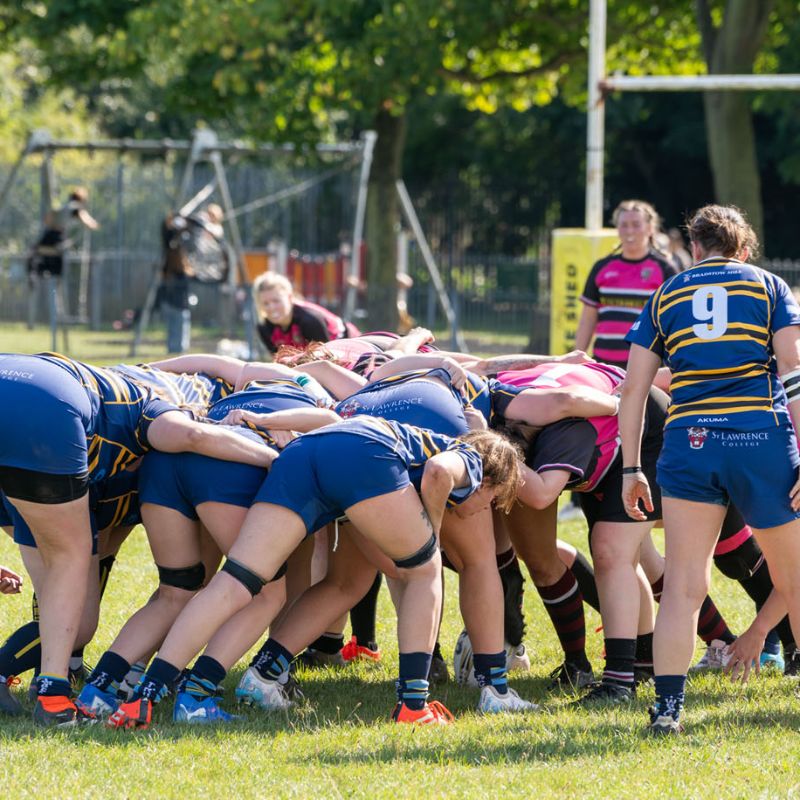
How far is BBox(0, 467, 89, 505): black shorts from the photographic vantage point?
4.44 meters

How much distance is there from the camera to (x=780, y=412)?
14.7ft

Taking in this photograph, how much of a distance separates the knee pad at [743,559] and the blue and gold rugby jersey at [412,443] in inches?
60.9

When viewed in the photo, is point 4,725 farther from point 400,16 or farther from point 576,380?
point 400,16

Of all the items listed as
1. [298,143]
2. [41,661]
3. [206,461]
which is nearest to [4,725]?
[41,661]

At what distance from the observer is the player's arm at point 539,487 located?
4.85 m

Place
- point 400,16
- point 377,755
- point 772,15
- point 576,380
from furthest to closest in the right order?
point 772,15, point 400,16, point 576,380, point 377,755

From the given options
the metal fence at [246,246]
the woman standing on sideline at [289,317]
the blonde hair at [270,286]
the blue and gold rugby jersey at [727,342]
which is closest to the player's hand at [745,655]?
the blue and gold rugby jersey at [727,342]

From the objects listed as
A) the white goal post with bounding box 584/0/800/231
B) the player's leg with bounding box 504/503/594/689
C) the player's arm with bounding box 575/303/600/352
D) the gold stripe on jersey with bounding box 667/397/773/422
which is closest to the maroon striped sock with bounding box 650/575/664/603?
the player's leg with bounding box 504/503/594/689

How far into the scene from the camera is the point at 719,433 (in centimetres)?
441

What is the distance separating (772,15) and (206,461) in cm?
1519

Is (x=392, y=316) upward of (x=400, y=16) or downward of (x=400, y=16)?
downward

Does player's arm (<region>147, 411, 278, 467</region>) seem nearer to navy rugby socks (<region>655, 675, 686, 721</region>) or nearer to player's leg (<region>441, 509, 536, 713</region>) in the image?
player's leg (<region>441, 509, 536, 713</region>)

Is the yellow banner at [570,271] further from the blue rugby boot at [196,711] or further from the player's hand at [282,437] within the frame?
the blue rugby boot at [196,711]

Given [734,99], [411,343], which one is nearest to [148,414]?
[411,343]
